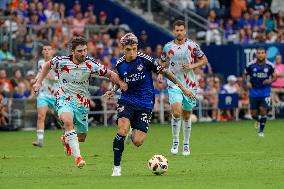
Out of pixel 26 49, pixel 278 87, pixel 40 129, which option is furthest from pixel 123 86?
pixel 278 87

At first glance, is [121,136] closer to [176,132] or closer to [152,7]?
[176,132]

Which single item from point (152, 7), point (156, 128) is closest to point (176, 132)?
point (156, 128)

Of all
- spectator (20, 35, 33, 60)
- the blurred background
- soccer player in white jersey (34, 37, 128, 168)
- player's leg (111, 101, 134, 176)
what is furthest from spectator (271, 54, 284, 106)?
player's leg (111, 101, 134, 176)

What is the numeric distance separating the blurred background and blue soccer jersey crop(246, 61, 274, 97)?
5015mm

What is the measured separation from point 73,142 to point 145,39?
2312cm

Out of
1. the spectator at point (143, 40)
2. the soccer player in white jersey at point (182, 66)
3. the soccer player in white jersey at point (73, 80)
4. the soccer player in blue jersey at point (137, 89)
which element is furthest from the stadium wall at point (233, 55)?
the soccer player in blue jersey at point (137, 89)

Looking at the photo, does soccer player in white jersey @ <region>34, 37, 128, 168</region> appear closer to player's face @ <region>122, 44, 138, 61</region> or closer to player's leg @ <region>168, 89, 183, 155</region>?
player's face @ <region>122, 44, 138, 61</region>

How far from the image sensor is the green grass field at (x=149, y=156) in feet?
49.3

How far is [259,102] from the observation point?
2848cm

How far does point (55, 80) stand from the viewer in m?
25.4

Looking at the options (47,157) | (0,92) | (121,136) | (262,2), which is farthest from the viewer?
(262,2)

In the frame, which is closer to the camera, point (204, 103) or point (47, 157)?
point (47, 157)

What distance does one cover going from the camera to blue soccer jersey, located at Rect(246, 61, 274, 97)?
28312mm

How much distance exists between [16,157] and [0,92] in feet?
38.1
